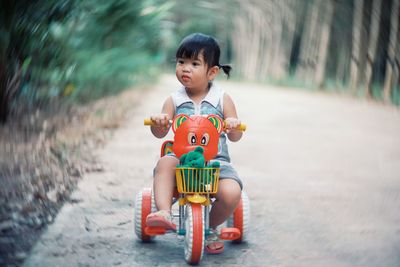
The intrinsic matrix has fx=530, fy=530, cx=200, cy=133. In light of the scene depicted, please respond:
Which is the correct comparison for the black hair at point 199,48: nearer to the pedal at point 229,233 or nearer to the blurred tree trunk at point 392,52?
the pedal at point 229,233

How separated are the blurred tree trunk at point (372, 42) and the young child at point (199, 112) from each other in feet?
35.1

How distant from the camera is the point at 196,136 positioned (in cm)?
245

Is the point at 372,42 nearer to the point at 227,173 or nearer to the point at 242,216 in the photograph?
the point at 242,216

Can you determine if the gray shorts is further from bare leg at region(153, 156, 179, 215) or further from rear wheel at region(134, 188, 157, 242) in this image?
rear wheel at region(134, 188, 157, 242)

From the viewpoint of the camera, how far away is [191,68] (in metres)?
2.60


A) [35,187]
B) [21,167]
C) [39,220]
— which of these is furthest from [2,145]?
[39,220]

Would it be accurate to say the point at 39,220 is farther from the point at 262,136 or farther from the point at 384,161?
the point at 262,136

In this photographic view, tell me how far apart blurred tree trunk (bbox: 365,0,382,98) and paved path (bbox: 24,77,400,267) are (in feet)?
21.3

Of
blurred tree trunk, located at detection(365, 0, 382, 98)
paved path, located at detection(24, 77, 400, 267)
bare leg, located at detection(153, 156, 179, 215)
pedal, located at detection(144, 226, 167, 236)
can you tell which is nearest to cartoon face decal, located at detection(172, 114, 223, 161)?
bare leg, located at detection(153, 156, 179, 215)

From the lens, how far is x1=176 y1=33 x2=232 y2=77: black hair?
8.48 feet

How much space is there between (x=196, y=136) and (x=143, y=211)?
0.53 metres

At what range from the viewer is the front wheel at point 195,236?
2.36 m

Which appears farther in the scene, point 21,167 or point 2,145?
point 2,145

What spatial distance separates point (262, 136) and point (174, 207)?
130 inches
